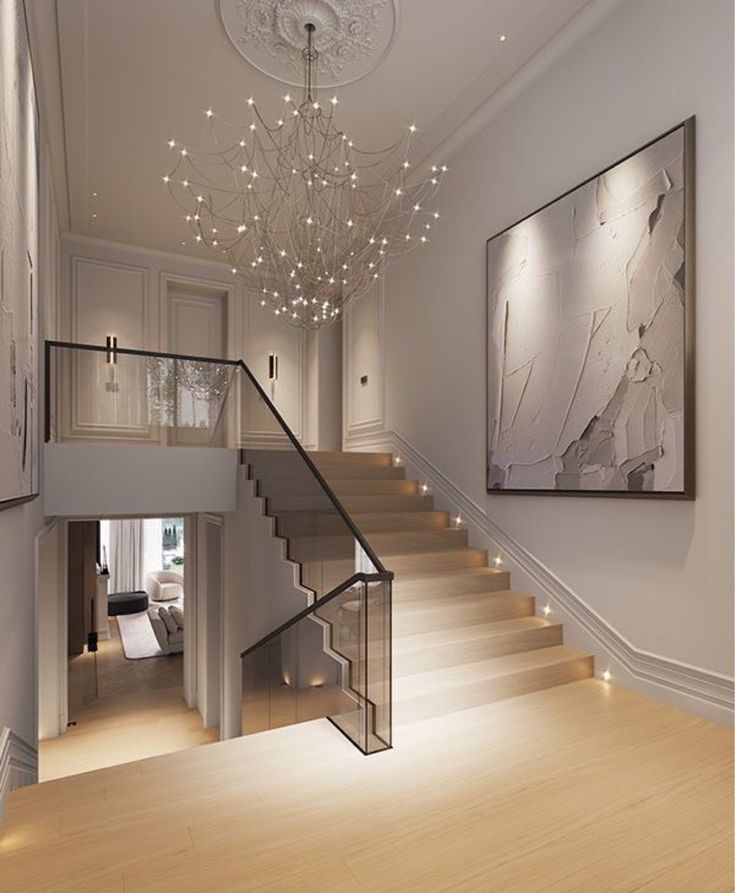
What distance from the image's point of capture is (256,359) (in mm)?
9531

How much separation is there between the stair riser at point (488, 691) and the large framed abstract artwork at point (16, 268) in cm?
247

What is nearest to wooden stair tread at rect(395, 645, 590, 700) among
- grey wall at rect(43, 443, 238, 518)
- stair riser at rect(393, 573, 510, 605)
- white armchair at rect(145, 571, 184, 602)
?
stair riser at rect(393, 573, 510, 605)

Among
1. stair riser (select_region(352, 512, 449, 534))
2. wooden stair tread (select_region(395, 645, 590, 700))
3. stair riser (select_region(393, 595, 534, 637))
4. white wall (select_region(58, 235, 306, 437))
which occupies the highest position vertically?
white wall (select_region(58, 235, 306, 437))

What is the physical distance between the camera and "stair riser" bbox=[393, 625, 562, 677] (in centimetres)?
371

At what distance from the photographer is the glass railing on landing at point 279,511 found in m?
3.24

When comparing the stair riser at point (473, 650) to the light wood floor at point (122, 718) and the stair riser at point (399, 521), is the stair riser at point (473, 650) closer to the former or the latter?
the stair riser at point (399, 521)

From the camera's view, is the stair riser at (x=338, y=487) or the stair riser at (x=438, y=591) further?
the stair riser at (x=338, y=487)

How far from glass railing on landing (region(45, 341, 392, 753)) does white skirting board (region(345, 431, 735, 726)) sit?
59.9 inches

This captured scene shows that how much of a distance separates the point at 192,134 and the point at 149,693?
835cm

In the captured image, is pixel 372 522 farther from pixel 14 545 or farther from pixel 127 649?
pixel 127 649

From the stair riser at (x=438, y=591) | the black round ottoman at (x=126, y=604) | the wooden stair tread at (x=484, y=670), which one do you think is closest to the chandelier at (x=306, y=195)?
the stair riser at (x=438, y=591)

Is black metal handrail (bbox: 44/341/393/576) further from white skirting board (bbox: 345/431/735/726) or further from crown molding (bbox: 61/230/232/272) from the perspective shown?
crown molding (bbox: 61/230/232/272)

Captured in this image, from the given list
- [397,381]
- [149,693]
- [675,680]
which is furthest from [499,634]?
[149,693]

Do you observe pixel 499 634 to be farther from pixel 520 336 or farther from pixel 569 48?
pixel 569 48
